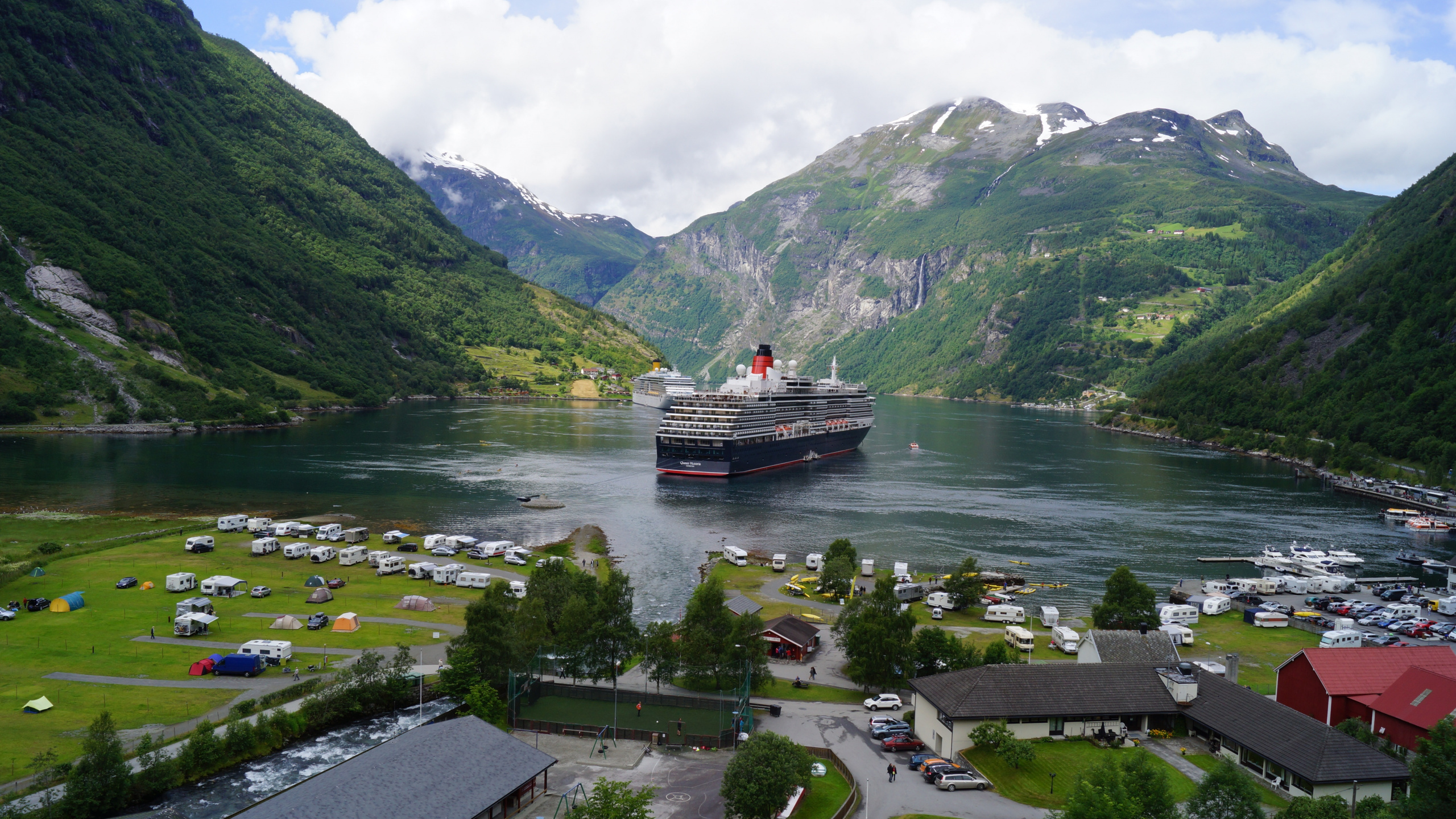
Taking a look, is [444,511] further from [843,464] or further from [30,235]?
[30,235]

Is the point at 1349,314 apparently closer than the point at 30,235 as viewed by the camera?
No

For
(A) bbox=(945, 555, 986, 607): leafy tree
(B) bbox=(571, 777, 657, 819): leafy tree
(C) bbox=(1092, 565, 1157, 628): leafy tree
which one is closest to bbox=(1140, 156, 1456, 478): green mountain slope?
(C) bbox=(1092, 565, 1157, 628): leafy tree

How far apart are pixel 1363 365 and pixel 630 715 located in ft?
498

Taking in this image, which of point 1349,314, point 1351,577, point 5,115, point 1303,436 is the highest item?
point 5,115

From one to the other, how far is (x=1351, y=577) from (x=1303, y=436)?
82.7 meters

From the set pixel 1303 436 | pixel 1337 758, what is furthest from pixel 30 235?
pixel 1303 436

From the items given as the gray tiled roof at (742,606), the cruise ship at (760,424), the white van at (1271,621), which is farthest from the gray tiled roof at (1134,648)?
the cruise ship at (760,424)

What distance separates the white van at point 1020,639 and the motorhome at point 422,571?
34.1 metres

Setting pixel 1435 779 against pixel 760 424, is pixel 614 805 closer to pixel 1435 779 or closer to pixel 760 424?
pixel 1435 779

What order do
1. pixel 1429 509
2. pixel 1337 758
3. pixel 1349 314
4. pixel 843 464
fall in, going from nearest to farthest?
pixel 1337 758
pixel 1429 509
pixel 843 464
pixel 1349 314

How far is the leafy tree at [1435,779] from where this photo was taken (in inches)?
899

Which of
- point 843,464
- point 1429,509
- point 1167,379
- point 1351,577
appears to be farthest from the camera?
point 1167,379

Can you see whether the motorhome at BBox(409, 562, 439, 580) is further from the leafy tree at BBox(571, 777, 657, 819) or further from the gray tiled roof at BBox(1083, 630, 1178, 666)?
the gray tiled roof at BBox(1083, 630, 1178, 666)

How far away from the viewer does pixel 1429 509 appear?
89875 millimetres
